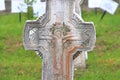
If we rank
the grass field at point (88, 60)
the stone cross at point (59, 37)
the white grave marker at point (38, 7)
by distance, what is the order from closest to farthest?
the stone cross at point (59, 37) → the grass field at point (88, 60) → the white grave marker at point (38, 7)

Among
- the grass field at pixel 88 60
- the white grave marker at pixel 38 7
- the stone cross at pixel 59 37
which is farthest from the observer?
the white grave marker at pixel 38 7

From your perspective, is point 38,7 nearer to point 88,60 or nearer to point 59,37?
point 88,60

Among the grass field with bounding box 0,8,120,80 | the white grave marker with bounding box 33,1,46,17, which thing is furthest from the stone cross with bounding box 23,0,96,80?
the white grave marker with bounding box 33,1,46,17

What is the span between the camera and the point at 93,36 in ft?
25.4

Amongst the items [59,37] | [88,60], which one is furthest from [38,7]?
[59,37]

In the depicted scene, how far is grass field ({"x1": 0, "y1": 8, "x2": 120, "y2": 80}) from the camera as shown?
35.8ft

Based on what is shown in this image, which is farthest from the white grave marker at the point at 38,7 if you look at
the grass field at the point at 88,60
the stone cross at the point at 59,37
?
the stone cross at the point at 59,37

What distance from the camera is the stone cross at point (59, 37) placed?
771cm

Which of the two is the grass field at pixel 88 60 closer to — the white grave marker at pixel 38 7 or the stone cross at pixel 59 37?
the white grave marker at pixel 38 7

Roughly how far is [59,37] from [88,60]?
446 cm

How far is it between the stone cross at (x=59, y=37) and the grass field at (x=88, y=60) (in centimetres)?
282

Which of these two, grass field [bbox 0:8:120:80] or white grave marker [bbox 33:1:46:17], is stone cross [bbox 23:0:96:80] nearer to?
grass field [bbox 0:8:120:80]

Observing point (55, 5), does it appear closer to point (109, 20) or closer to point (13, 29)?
point (13, 29)

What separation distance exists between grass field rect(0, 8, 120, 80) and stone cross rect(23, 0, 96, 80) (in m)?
2.82
